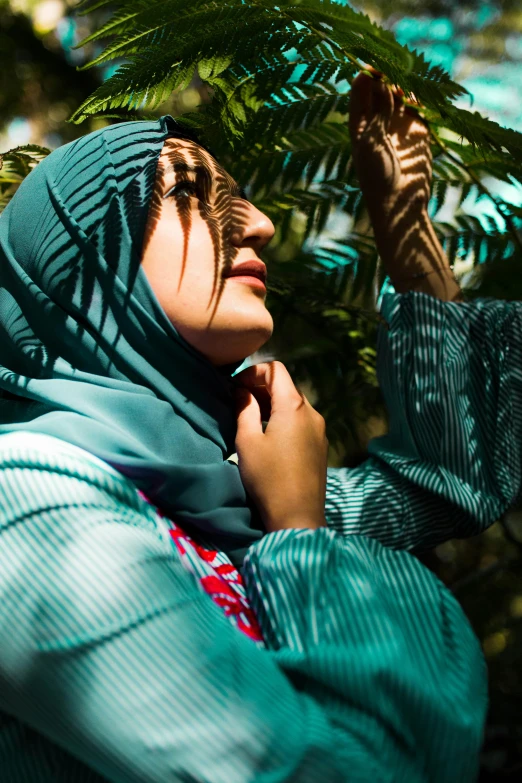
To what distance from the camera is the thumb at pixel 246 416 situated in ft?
3.90

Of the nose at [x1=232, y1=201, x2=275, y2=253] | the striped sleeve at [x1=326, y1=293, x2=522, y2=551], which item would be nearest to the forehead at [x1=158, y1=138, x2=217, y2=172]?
the nose at [x1=232, y1=201, x2=275, y2=253]

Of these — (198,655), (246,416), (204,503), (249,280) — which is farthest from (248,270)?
(198,655)

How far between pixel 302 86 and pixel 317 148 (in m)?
0.18

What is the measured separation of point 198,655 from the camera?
2.56ft

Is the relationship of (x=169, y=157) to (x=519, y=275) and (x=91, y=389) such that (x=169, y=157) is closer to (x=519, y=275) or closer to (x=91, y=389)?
(x=91, y=389)

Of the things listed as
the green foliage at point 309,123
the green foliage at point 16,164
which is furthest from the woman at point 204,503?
the green foliage at point 16,164

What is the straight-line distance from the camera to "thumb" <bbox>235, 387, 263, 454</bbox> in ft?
3.90

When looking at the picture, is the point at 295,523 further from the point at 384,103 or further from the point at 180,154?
the point at 384,103

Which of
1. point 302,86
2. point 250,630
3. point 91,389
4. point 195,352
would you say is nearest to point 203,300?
point 195,352

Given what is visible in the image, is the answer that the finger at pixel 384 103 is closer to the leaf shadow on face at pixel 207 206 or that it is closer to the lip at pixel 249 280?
the leaf shadow on face at pixel 207 206

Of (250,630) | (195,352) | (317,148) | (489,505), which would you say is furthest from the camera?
(317,148)

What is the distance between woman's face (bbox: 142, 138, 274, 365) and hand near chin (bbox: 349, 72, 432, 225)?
0.36 metres

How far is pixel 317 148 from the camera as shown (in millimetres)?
1625

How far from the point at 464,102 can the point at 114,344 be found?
0.79 meters
